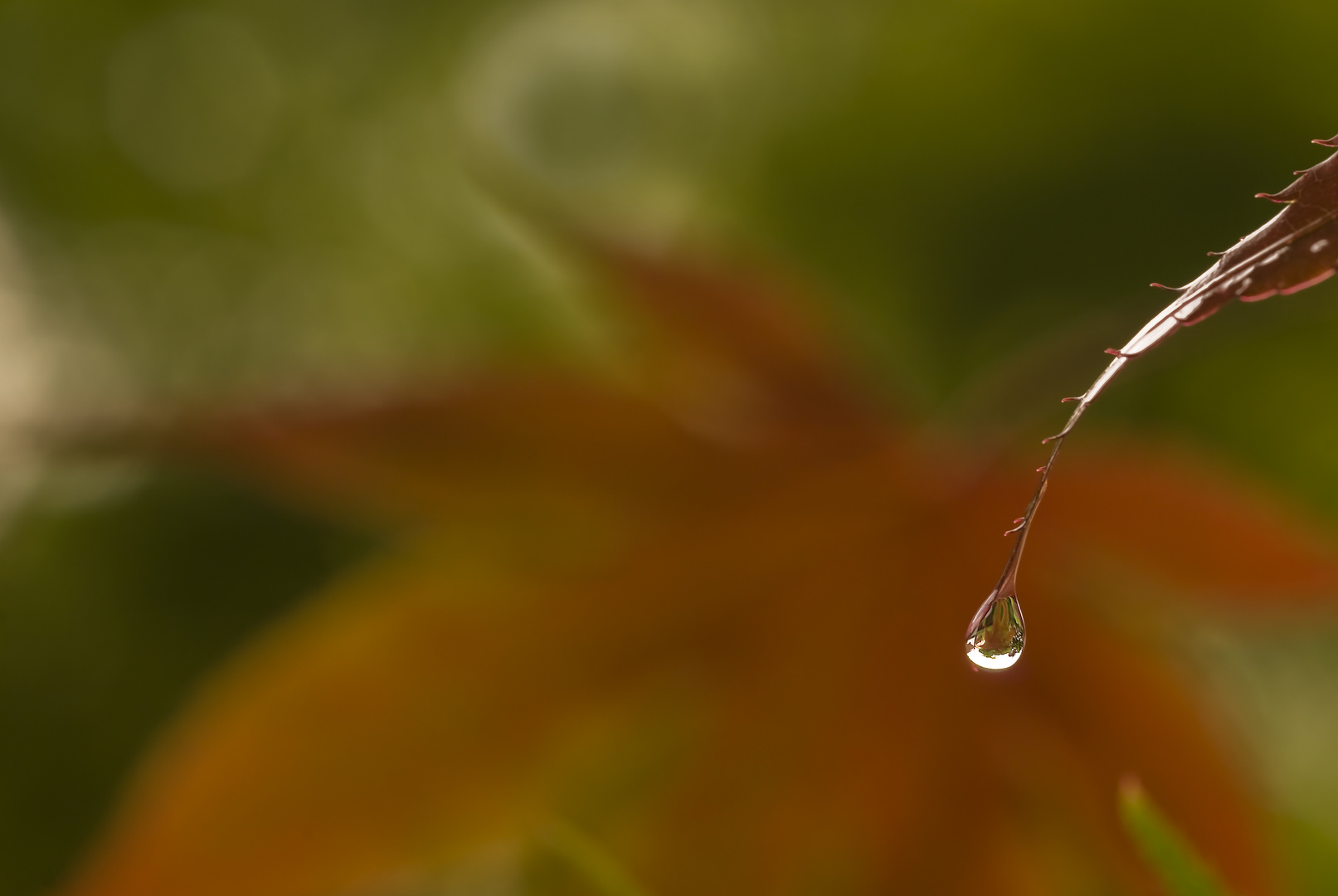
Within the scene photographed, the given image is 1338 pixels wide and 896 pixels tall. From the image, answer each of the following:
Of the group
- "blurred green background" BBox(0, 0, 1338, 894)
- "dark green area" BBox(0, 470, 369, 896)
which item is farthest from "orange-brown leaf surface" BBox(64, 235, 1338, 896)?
"dark green area" BBox(0, 470, 369, 896)

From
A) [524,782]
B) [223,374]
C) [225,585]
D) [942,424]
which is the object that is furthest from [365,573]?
[223,374]

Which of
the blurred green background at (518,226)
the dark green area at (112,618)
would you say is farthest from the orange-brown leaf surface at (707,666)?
the dark green area at (112,618)

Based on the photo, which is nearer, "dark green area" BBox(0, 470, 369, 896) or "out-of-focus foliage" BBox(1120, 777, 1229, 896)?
"out-of-focus foliage" BBox(1120, 777, 1229, 896)

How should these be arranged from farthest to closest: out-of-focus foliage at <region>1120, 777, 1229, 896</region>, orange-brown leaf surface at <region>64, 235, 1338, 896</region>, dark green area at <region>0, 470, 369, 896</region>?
dark green area at <region>0, 470, 369, 896</region> < orange-brown leaf surface at <region>64, 235, 1338, 896</region> < out-of-focus foliage at <region>1120, 777, 1229, 896</region>

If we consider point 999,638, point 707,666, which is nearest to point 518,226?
point 707,666

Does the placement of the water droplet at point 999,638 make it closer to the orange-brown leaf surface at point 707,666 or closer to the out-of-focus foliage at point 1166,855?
the out-of-focus foliage at point 1166,855

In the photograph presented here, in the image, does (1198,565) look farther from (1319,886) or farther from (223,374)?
(223,374)

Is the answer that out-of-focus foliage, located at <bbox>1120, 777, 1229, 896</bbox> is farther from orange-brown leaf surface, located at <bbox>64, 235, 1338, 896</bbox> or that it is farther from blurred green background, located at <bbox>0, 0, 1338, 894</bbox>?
blurred green background, located at <bbox>0, 0, 1338, 894</bbox>
